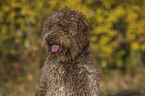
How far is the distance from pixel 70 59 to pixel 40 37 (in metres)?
5.54

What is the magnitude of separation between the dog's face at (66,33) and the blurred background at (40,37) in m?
3.56

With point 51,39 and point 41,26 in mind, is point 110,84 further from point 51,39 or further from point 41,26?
point 51,39

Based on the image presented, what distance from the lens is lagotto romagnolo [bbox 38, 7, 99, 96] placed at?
4.08 metres

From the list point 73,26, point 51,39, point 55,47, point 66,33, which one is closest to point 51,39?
point 51,39

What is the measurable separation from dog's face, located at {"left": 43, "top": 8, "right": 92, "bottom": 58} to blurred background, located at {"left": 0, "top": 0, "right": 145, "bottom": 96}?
3.56m

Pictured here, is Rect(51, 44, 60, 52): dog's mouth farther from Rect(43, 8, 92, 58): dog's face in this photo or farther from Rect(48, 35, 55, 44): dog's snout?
Rect(48, 35, 55, 44): dog's snout

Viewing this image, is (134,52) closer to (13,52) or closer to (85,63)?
(13,52)

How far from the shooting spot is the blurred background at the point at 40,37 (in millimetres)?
8602

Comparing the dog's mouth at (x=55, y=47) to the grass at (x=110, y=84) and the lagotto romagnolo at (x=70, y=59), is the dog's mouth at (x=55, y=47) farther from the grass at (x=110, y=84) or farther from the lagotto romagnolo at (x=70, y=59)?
the grass at (x=110, y=84)

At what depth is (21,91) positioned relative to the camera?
308 inches

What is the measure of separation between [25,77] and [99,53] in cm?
310

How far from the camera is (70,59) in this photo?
4191mm

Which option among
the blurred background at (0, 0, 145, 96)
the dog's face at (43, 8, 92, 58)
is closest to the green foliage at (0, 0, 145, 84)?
the blurred background at (0, 0, 145, 96)

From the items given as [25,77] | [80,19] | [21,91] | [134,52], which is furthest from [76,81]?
[134,52]
